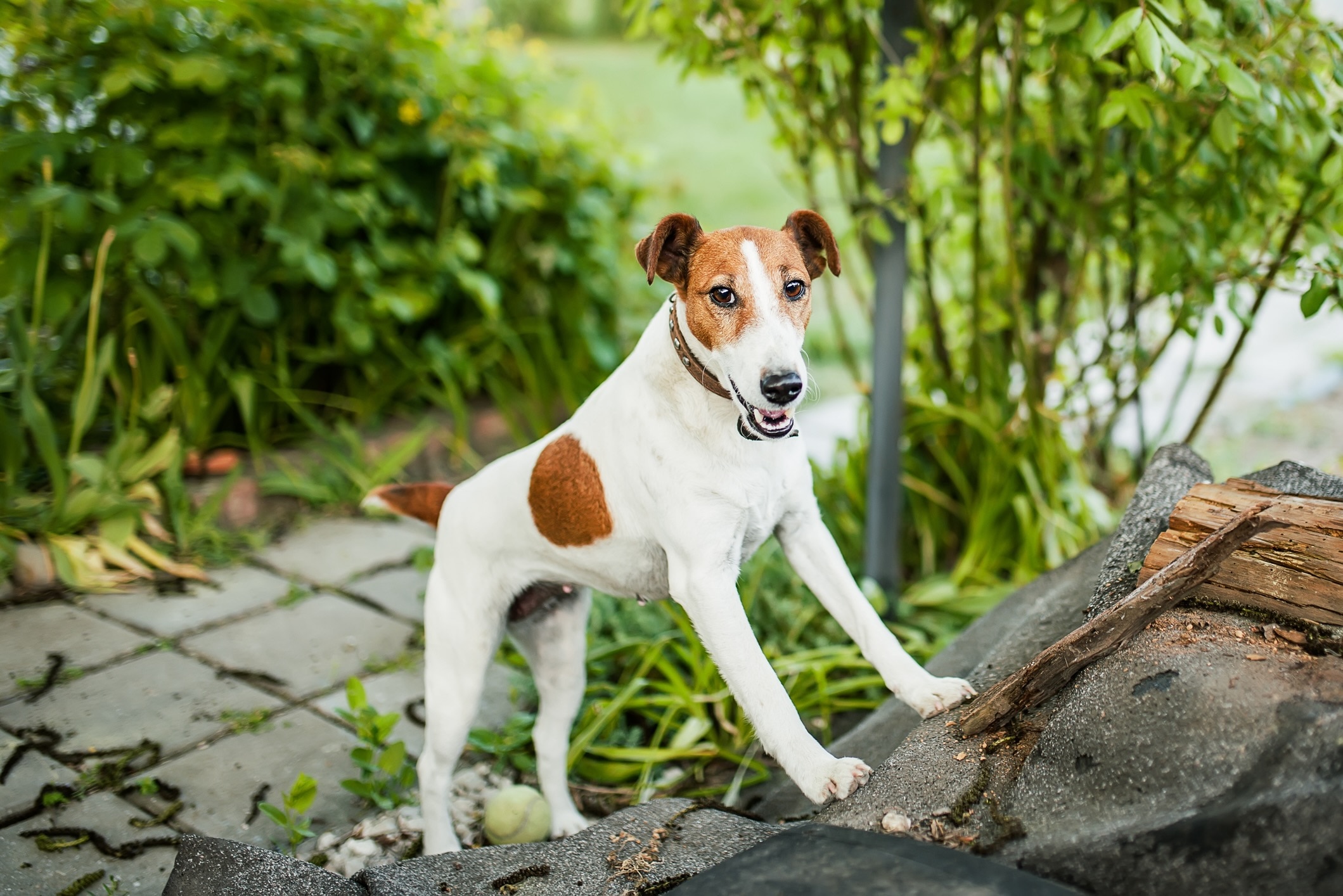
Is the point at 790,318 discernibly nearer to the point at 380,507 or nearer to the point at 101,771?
the point at 380,507

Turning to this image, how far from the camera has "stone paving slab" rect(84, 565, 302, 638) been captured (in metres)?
3.22

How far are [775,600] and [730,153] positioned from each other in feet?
21.4

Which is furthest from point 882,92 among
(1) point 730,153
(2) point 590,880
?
(1) point 730,153

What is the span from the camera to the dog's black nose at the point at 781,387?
1657mm

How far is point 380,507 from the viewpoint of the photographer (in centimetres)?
253

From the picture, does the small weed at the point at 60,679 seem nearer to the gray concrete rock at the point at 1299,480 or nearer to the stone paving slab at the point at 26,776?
the stone paving slab at the point at 26,776

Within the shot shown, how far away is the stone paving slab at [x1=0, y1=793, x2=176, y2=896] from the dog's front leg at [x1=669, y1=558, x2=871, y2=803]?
125cm

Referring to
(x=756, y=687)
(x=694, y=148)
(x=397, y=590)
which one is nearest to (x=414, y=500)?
(x=756, y=687)

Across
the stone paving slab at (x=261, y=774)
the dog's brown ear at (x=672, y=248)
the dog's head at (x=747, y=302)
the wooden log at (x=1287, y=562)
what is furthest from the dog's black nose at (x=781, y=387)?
the stone paving slab at (x=261, y=774)

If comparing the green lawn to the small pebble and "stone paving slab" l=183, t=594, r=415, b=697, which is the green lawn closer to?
"stone paving slab" l=183, t=594, r=415, b=697

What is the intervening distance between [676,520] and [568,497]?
0.93 feet

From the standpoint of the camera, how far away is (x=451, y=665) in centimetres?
223

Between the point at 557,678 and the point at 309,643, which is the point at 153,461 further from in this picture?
the point at 557,678

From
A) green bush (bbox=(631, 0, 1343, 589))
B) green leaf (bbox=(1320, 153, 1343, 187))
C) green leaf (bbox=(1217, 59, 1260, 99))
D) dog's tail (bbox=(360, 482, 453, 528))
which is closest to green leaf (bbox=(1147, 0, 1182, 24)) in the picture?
green bush (bbox=(631, 0, 1343, 589))
